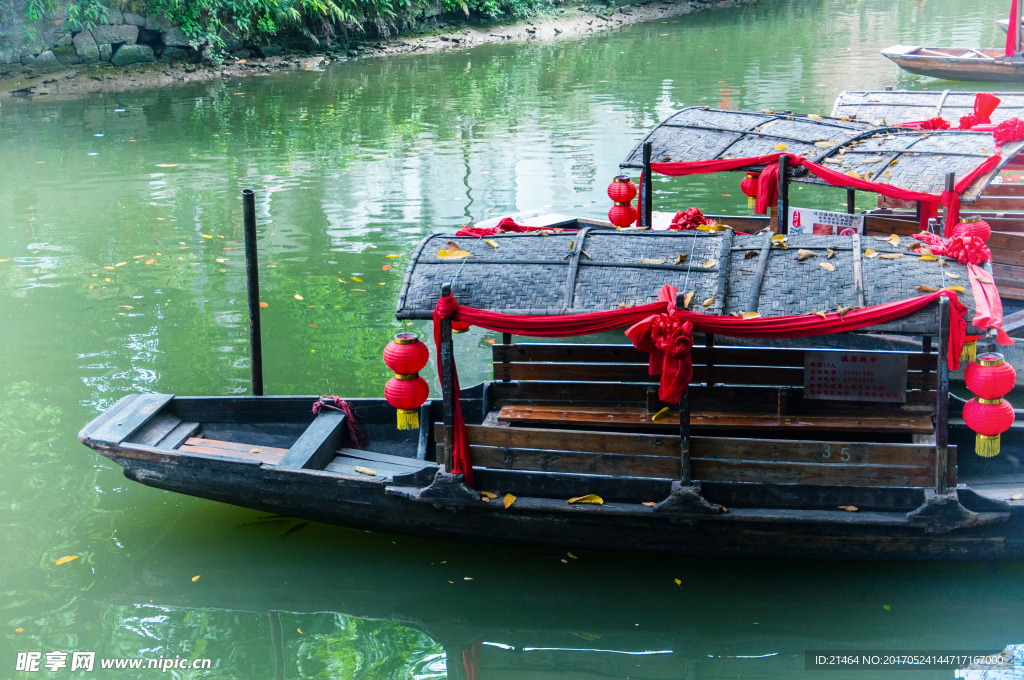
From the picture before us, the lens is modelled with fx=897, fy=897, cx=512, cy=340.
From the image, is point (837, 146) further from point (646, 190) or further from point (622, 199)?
point (622, 199)

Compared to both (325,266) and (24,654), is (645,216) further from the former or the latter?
(24,654)

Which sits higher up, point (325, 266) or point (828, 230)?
point (828, 230)

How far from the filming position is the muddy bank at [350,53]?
920 inches

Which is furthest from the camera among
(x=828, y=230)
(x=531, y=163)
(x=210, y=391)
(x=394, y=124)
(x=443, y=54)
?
(x=443, y=54)

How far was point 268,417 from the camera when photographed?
7141 mm

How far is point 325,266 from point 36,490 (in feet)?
17.4

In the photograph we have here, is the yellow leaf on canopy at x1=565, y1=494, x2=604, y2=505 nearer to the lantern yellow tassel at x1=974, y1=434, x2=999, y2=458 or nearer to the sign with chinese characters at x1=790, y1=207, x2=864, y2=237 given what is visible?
the lantern yellow tassel at x1=974, y1=434, x2=999, y2=458

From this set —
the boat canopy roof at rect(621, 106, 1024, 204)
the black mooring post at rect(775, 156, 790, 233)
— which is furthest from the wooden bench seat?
the black mooring post at rect(775, 156, 790, 233)

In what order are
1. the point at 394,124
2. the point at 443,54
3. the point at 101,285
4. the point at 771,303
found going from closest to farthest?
the point at 771,303, the point at 101,285, the point at 394,124, the point at 443,54

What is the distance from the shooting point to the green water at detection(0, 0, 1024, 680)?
559cm

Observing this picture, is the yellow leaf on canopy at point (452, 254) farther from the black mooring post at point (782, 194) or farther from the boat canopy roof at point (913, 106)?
the boat canopy roof at point (913, 106)

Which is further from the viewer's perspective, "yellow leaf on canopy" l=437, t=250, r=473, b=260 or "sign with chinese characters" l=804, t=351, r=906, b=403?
"sign with chinese characters" l=804, t=351, r=906, b=403

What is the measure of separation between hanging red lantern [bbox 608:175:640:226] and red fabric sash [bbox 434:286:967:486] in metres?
5.43

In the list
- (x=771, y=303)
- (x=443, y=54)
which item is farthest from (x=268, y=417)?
(x=443, y=54)
